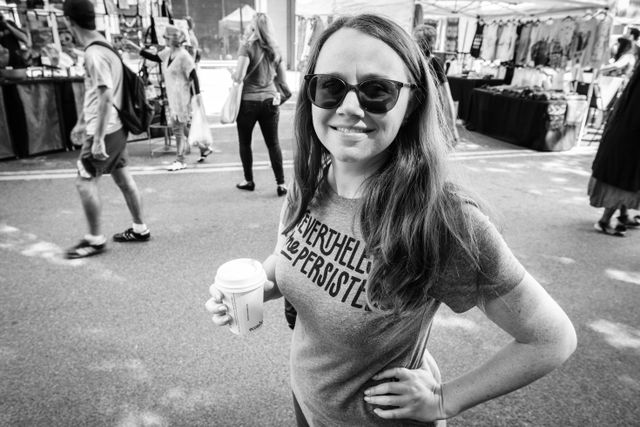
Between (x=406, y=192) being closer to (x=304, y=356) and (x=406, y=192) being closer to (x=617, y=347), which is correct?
(x=304, y=356)

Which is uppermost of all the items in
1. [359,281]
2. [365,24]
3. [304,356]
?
[365,24]

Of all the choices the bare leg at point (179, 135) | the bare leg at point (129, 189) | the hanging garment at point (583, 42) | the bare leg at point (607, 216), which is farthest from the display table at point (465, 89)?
the bare leg at point (129, 189)

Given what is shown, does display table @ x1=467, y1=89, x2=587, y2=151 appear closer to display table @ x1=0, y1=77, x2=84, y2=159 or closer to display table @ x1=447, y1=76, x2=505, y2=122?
display table @ x1=447, y1=76, x2=505, y2=122

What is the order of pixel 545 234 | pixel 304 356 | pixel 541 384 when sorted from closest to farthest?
pixel 304 356 → pixel 541 384 → pixel 545 234

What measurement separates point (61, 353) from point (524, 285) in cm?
276

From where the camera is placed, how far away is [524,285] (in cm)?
88

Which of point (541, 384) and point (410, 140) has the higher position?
point (410, 140)

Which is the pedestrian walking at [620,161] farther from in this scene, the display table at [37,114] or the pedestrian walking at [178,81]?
the display table at [37,114]

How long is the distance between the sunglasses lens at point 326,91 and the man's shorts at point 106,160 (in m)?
3.02

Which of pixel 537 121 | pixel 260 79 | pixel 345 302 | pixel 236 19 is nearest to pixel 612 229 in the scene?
pixel 537 121

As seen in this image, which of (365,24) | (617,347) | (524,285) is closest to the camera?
(524,285)

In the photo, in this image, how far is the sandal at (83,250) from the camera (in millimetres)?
3643

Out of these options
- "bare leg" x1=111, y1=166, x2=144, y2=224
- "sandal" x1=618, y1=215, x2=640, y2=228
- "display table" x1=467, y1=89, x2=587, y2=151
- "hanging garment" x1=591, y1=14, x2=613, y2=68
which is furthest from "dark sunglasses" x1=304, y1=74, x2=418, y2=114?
"hanging garment" x1=591, y1=14, x2=613, y2=68

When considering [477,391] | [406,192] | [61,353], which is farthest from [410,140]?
[61,353]
